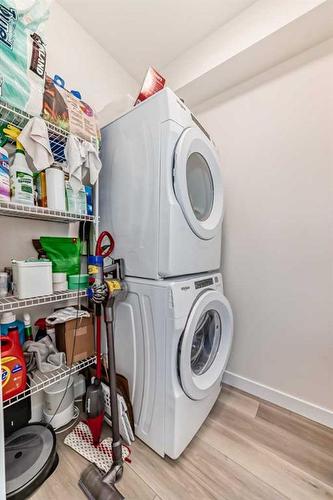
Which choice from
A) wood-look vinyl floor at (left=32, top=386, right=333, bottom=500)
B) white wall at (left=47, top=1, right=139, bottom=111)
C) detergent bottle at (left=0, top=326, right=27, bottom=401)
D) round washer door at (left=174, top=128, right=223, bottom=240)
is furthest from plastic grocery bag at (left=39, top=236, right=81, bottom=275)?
white wall at (left=47, top=1, right=139, bottom=111)

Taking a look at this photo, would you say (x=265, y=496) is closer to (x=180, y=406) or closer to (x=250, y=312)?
(x=180, y=406)

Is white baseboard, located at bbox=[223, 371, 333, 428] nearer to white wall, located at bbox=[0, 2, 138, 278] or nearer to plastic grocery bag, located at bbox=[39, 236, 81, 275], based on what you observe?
plastic grocery bag, located at bbox=[39, 236, 81, 275]

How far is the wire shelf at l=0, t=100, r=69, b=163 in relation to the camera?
799 mm

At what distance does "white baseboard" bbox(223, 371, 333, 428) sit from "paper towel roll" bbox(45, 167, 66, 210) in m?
1.62

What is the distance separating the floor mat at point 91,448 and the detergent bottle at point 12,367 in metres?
0.43

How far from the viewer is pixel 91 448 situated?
980 millimetres

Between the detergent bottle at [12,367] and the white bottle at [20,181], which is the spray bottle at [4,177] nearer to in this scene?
the white bottle at [20,181]

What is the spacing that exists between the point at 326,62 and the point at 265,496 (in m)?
2.16

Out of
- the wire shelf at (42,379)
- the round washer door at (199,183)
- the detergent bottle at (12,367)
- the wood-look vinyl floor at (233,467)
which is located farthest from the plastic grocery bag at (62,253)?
the wood-look vinyl floor at (233,467)

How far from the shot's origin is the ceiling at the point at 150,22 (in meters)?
1.25

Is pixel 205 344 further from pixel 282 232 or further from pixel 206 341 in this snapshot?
pixel 282 232

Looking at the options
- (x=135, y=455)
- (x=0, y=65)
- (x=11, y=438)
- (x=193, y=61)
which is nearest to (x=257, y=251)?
(x=135, y=455)

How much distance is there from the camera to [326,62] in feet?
3.84

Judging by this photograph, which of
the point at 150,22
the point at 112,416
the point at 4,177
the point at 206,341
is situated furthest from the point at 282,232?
the point at 150,22
